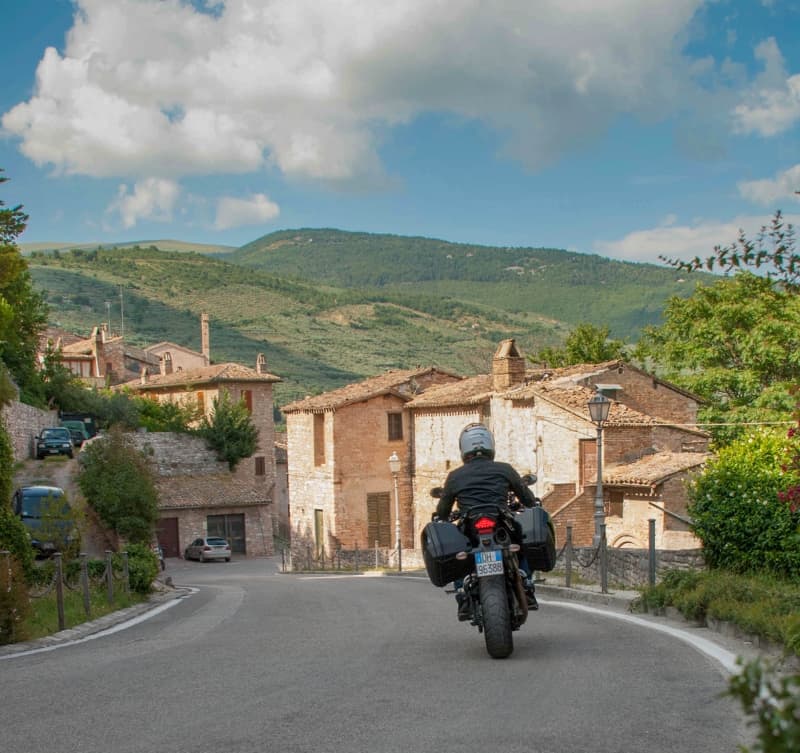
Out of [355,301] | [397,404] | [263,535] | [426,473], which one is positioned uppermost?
[355,301]

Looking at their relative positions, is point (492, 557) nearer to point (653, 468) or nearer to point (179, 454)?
point (653, 468)

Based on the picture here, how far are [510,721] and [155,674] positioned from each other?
339 cm

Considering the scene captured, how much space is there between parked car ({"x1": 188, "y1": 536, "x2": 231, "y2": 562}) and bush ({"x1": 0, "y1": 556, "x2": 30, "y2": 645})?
137ft

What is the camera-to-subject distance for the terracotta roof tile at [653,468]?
31.9 meters

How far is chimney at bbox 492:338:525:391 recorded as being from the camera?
4303 cm

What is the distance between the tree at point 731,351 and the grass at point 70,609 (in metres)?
28.7

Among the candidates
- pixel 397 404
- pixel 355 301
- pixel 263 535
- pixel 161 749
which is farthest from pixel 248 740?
pixel 355 301

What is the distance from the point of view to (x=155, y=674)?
27.5ft

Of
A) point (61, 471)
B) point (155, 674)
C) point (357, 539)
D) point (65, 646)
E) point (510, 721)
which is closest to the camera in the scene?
point (510, 721)

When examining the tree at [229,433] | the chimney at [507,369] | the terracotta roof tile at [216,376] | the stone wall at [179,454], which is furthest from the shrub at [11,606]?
the terracotta roof tile at [216,376]

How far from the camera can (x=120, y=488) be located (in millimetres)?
41438

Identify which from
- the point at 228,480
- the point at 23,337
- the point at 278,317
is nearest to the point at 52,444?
the point at 23,337

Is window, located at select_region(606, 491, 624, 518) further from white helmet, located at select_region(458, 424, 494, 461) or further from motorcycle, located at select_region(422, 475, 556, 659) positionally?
motorcycle, located at select_region(422, 475, 556, 659)

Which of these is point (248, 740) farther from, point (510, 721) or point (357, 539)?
point (357, 539)
